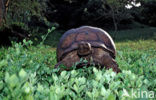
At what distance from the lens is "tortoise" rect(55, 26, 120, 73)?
113 inches

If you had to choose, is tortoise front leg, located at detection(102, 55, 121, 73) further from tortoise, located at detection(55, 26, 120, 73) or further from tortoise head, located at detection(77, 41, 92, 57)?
tortoise head, located at detection(77, 41, 92, 57)

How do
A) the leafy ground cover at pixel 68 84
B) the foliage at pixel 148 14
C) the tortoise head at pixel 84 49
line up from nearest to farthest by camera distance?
1. the leafy ground cover at pixel 68 84
2. the tortoise head at pixel 84 49
3. the foliage at pixel 148 14

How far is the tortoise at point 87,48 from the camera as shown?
286 centimetres

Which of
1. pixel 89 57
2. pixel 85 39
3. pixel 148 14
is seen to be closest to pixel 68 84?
pixel 89 57

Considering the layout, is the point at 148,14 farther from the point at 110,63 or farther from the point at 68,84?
the point at 68,84

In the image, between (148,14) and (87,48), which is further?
(148,14)

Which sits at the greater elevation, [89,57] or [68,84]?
[68,84]

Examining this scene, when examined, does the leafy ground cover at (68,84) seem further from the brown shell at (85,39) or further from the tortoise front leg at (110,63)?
the brown shell at (85,39)

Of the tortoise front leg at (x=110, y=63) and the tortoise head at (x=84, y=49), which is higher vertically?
the tortoise head at (x=84, y=49)

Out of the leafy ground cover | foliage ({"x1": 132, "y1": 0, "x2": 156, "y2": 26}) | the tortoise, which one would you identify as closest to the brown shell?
the tortoise

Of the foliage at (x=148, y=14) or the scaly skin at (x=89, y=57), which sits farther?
the foliage at (x=148, y=14)

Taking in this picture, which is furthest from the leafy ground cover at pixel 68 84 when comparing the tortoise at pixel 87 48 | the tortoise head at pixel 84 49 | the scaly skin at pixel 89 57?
the tortoise head at pixel 84 49

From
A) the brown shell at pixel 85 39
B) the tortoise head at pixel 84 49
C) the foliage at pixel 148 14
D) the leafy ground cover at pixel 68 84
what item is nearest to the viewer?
the leafy ground cover at pixel 68 84

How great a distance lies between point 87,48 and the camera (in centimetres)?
281
